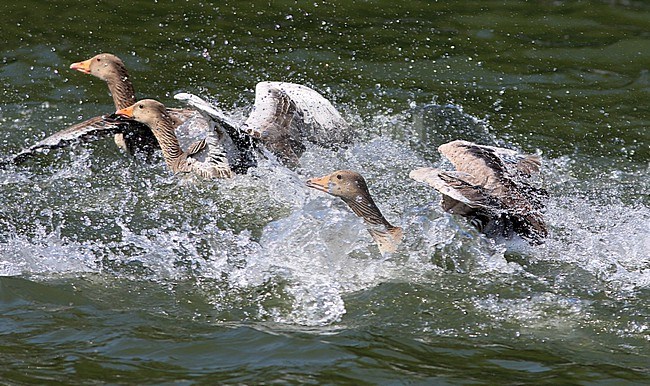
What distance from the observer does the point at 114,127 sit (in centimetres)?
853

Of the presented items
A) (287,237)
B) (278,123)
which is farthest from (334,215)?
(278,123)

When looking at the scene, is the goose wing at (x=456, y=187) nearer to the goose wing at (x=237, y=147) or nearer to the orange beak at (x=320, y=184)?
the orange beak at (x=320, y=184)

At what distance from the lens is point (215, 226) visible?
303 inches

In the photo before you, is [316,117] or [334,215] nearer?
[334,215]

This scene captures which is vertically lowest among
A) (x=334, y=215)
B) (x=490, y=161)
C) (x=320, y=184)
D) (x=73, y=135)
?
(x=334, y=215)

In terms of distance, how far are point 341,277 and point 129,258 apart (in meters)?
1.44

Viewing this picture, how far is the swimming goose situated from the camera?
8297mm

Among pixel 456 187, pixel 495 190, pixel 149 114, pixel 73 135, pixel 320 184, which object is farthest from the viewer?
pixel 149 114

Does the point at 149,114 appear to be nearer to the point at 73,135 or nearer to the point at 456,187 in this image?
the point at 73,135

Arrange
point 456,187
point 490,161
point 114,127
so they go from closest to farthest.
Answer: point 456,187 < point 490,161 < point 114,127

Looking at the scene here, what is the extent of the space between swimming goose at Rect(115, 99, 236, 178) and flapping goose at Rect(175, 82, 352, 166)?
275mm

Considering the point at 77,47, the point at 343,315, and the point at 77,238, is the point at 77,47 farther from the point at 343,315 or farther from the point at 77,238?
the point at 343,315

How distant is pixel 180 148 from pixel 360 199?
2.21 meters

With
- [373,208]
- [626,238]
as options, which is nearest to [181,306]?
[373,208]
